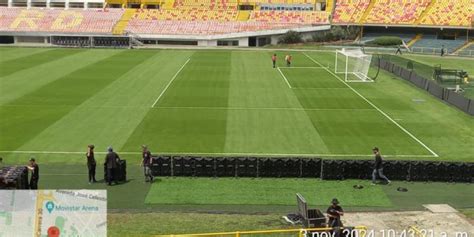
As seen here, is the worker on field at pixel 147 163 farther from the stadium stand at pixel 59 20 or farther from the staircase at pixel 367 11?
the staircase at pixel 367 11

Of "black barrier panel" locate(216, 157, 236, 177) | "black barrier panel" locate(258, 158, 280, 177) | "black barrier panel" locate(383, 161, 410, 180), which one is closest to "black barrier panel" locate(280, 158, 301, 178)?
"black barrier panel" locate(258, 158, 280, 177)

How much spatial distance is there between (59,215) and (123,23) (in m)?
81.9

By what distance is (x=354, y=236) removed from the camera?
13.6 m

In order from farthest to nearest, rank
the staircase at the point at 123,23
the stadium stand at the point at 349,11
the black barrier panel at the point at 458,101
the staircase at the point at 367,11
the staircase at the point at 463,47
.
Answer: the stadium stand at the point at 349,11
the staircase at the point at 367,11
the staircase at the point at 123,23
the staircase at the point at 463,47
the black barrier panel at the point at 458,101

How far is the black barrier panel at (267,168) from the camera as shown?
2044 centimetres

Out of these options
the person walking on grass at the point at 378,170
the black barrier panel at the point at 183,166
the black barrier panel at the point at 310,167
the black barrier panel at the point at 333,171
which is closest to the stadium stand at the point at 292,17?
the black barrier panel at the point at 310,167

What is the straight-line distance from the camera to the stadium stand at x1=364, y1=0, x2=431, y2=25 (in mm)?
86562

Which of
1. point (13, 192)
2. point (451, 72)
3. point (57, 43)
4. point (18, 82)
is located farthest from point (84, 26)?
point (13, 192)

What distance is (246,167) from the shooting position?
67.1ft

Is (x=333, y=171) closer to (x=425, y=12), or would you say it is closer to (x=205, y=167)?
(x=205, y=167)

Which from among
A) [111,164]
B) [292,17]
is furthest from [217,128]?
[292,17]

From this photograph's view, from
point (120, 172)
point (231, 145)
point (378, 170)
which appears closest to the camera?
point (120, 172)

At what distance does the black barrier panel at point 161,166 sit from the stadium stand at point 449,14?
7201 centimetres

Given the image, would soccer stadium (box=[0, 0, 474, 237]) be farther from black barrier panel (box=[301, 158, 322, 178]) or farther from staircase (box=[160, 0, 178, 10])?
staircase (box=[160, 0, 178, 10])
